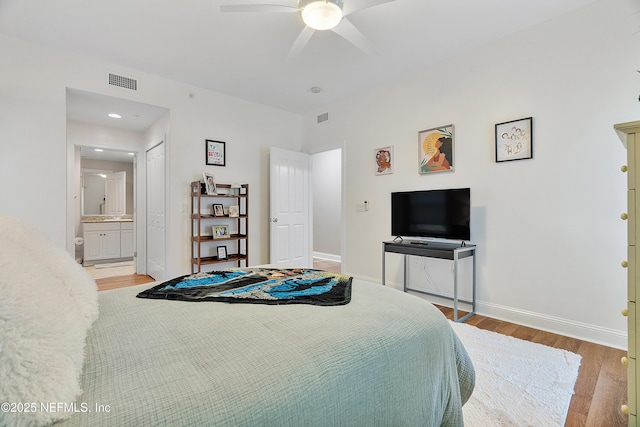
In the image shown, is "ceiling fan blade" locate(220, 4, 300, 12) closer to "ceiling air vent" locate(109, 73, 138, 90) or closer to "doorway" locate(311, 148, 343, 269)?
"ceiling air vent" locate(109, 73, 138, 90)

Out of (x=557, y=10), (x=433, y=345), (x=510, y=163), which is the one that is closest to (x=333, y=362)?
(x=433, y=345)

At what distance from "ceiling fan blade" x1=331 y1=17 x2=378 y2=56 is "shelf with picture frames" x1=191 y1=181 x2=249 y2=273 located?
95.1 inches

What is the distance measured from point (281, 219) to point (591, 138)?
12.0 ft

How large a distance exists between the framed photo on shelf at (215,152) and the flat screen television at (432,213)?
8.04 ft

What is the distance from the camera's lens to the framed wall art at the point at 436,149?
10.8ft

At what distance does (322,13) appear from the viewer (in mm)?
2117

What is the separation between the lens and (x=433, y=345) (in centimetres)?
111

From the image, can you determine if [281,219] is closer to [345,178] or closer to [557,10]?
[345,178]

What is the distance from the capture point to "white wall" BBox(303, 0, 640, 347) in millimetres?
2342

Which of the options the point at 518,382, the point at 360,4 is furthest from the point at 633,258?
the point at 360,4

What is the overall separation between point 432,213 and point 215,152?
2994mm

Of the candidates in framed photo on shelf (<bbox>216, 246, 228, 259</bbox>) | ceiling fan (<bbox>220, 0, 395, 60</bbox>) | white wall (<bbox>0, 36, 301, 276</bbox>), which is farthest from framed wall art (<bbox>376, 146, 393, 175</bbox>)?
framed photo on shelf (<bbox>216, 246, 228, 259</bbox>)

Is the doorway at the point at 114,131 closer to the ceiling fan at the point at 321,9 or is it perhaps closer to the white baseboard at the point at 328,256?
the ceiling fan at the point at 321,9

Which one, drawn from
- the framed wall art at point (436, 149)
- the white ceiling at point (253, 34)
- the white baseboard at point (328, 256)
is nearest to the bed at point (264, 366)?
the white ceiling at point (253, 34)
